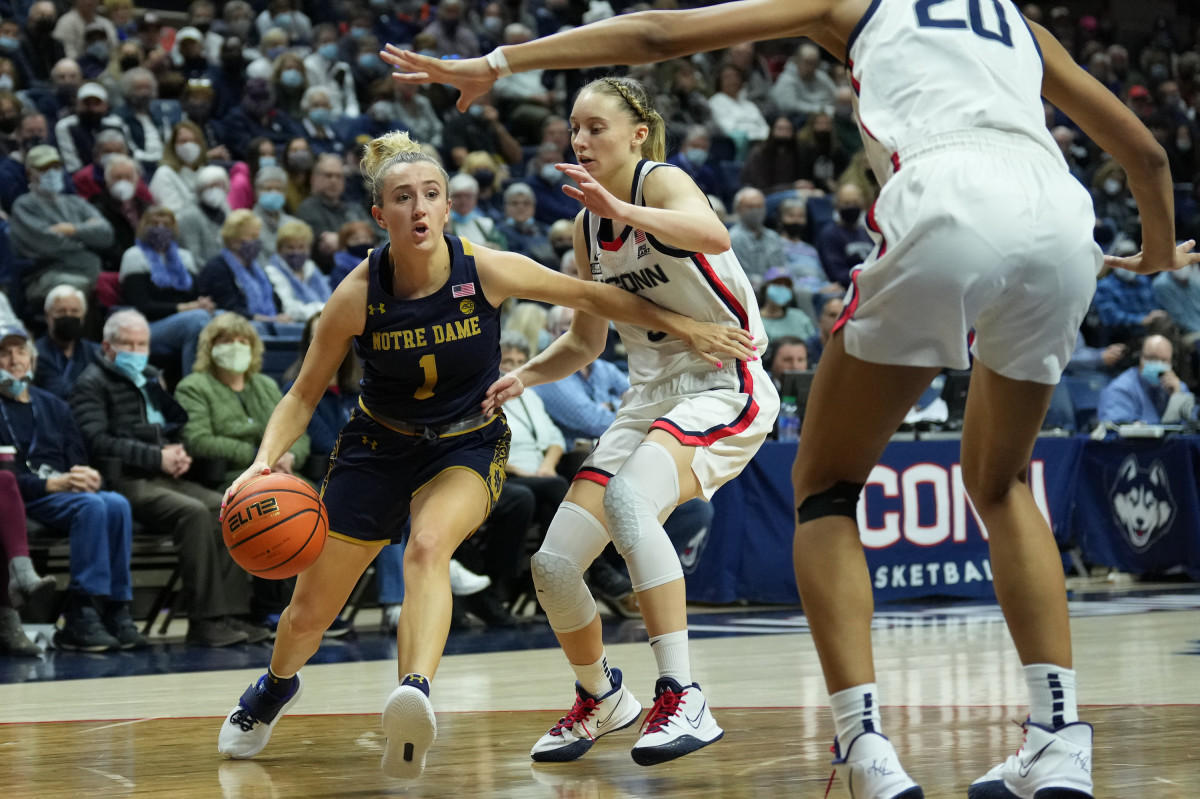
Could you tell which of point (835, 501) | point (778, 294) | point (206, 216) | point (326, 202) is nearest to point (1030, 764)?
point (835, 501)

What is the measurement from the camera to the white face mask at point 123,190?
9.82m

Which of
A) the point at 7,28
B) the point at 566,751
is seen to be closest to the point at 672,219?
the point at 566,751

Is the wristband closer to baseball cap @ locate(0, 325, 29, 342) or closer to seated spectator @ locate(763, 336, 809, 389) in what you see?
baseball cap @ locate(0, 325, 29, 342)

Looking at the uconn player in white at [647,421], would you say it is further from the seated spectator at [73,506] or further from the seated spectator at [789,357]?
the seated spectator at [789,357]

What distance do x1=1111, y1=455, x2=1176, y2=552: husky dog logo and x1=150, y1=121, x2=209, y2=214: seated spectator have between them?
679 centimetres

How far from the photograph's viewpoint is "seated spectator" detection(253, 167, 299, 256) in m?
10.5

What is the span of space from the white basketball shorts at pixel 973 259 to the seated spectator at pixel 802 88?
12908mm

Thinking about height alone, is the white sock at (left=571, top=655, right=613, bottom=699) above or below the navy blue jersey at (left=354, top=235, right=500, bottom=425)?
below

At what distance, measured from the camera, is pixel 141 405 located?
757cm

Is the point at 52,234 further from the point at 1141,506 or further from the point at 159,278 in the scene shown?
the point at 1141,506

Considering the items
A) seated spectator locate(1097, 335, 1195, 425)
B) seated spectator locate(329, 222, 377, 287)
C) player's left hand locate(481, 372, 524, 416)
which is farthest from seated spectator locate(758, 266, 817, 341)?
player's left hand locate(481, 372, 524, 416)

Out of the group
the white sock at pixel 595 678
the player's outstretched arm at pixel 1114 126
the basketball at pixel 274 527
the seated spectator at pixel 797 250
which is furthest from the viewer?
the seated spectator at pixel 797 250

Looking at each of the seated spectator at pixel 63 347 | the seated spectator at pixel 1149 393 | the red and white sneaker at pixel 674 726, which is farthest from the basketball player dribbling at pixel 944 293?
the seated spectator at pixel 1149 393

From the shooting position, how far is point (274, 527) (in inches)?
145
